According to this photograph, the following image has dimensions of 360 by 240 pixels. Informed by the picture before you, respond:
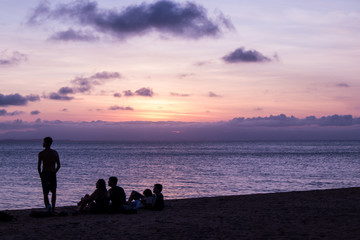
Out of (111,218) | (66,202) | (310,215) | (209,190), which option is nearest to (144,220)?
(111,218)

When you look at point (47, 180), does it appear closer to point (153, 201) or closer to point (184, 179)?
point (153, 201)

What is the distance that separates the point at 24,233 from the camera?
32.8 feet

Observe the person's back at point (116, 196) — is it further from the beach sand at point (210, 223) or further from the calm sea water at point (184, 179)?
the calm sea water at point (184, 179)

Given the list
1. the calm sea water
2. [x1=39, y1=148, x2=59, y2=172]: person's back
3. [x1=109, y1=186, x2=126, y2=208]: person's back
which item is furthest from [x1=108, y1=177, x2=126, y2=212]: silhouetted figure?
the calm sea water

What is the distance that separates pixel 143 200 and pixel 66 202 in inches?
422

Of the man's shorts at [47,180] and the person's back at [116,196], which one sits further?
the person's back at [116,196]

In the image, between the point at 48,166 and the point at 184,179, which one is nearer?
the point at 48,166

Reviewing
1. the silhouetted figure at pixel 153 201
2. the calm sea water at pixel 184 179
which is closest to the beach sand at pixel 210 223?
the silhouetted figure at pixel 153 201

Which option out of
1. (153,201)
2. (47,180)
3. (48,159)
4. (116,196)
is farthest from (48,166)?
(153,201)

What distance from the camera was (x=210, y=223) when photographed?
11.2 m

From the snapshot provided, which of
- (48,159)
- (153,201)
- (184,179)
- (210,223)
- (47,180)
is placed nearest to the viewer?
(210,223)

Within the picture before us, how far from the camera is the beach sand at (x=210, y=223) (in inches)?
378

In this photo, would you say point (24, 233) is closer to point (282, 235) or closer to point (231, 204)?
point (282, 235)

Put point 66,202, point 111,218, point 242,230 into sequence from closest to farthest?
point 242,230, point 111,218, point 66,202
